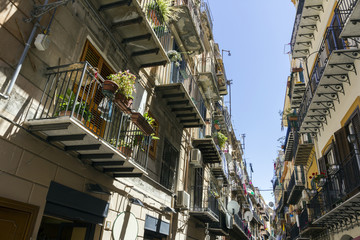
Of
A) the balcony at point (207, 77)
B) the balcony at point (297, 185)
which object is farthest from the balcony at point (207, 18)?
the balcony at point (297, 185)

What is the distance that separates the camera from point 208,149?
14.9 metres

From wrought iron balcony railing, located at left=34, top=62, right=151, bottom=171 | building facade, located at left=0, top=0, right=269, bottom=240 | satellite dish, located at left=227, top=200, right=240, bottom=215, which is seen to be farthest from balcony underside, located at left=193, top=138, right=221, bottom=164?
wrought iron balcony railing, located at left=34, top=62, right=151, bottom=171

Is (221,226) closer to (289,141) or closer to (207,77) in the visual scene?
(289,141)

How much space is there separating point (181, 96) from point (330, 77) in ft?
17.3

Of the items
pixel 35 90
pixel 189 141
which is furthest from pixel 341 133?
pixel 35 90

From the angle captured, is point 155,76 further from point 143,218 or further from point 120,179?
point 143,218

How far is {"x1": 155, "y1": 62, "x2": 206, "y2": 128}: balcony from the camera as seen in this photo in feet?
33.6

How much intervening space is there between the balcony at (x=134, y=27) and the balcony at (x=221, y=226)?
34.3ft

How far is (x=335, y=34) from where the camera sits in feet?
32.9

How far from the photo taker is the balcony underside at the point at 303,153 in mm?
15832

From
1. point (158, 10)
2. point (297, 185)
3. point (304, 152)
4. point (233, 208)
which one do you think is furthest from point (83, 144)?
point (297, 185)

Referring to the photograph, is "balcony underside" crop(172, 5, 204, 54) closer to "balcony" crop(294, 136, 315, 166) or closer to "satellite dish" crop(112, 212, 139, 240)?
"balcony" crop(294, 136, 315, 166)

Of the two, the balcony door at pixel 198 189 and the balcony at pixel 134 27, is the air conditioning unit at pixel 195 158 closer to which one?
the balcony door at pixel 198 189

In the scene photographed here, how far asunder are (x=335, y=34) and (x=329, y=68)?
1824mm
